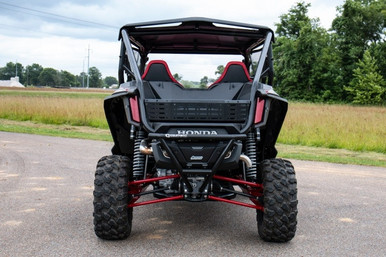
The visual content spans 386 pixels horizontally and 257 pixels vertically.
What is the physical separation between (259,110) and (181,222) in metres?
1.67

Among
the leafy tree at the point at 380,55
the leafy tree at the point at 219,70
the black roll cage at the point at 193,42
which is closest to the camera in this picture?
the black roll cage at the point at 193,42

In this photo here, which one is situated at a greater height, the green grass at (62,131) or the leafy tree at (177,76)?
the leafy tree at (177,76)

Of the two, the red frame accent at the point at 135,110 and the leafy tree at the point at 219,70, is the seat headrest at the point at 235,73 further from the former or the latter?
the red frame accent at the point at 135,110

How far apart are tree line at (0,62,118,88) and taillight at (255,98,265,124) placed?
14048 centimetres

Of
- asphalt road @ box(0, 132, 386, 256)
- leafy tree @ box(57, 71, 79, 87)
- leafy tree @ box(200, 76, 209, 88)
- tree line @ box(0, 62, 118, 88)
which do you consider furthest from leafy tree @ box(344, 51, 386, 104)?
leafy tree @ box(57, 71, 79, 87)

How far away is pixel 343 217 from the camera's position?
5719 mm

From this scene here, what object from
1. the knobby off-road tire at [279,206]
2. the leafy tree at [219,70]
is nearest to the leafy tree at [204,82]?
the leafy tree at [219,70]

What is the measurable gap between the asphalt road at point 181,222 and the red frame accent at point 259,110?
1175 mm

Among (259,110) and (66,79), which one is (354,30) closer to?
(259,110)

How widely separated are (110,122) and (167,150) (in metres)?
0.96

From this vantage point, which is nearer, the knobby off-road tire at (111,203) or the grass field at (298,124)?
the knobby off-road tire at (111,203)

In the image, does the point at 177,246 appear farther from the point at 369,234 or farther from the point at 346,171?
the point at 346,171

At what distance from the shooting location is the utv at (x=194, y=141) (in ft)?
14.3

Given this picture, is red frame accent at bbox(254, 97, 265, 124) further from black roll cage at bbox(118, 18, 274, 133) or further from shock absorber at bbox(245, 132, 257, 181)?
shock absorber at bbox(245, 132, 257, 181)
